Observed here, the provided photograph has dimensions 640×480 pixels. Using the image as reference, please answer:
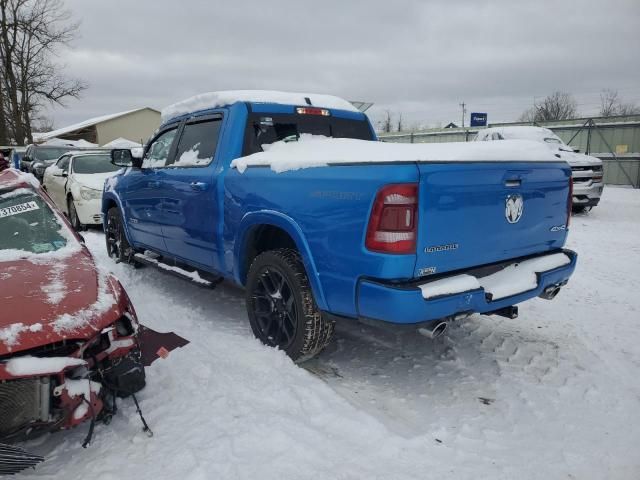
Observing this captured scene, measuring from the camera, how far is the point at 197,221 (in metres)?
4.32

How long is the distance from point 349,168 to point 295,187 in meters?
0.50

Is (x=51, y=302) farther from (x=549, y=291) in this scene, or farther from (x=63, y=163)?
(x=63, y=163)

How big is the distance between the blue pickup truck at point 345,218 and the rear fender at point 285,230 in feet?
0.03

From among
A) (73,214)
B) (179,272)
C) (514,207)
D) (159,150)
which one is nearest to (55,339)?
(179,272)

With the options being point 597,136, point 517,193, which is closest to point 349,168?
point 517,193

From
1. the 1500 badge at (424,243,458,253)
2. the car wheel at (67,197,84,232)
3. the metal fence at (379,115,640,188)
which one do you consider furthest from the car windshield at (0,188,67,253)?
the metal fence at (379,115,640,188)

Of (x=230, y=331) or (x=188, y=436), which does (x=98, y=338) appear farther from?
(x=230, y=331)

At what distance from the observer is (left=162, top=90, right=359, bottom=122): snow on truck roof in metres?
4.23

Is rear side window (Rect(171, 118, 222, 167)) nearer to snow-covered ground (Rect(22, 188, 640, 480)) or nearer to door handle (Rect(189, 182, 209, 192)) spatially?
door handle (Rect(189, 182, 209, 192))

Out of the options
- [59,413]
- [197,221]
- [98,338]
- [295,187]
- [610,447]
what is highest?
[295,187]

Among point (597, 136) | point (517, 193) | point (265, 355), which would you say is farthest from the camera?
point (597, 136)

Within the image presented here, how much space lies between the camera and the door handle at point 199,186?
4.13 m

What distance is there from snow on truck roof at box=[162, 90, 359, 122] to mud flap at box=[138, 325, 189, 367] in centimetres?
207

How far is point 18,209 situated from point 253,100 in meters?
2.02
